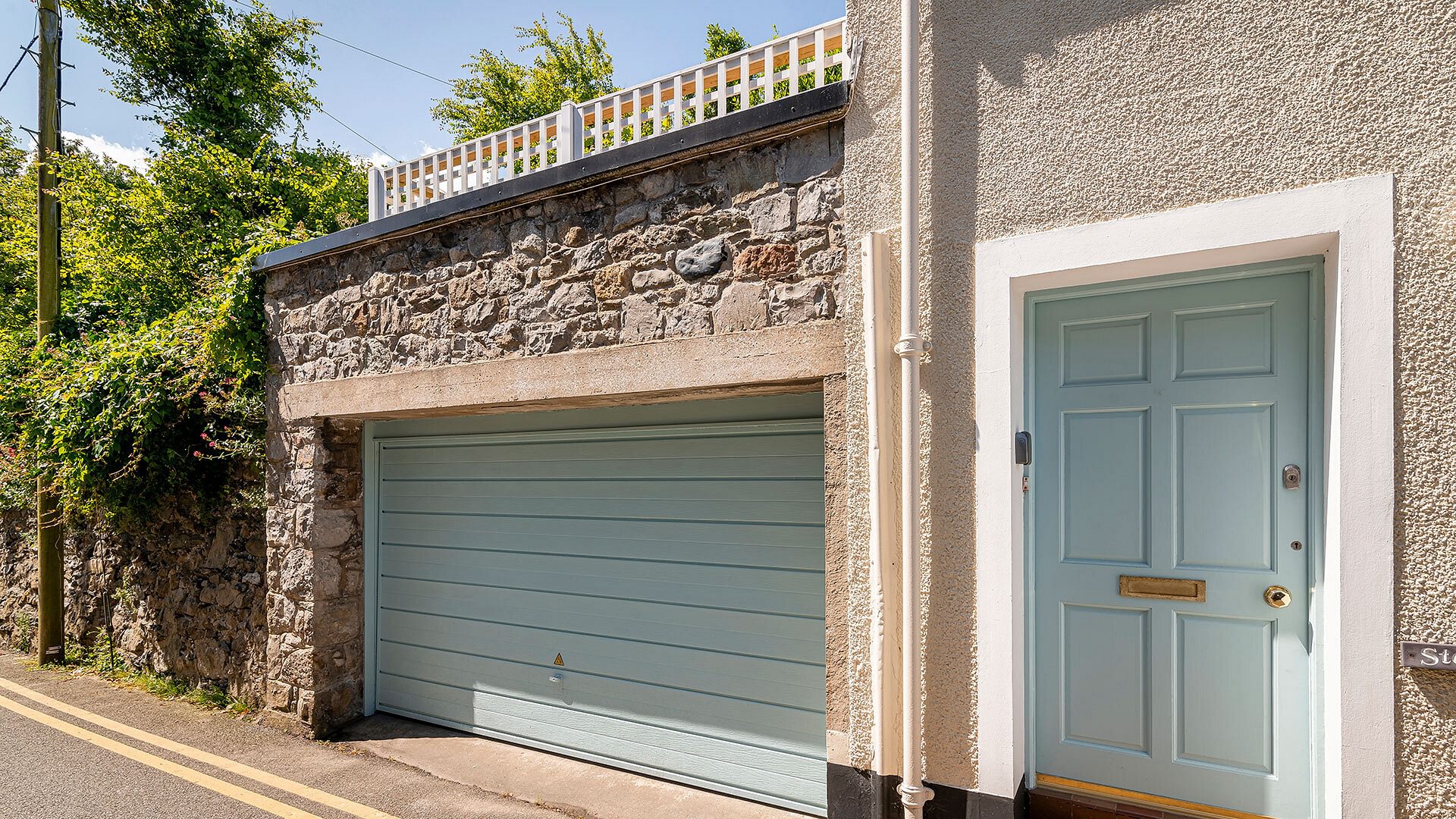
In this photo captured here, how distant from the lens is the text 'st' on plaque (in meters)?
2.22

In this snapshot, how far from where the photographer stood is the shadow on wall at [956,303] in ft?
9.50

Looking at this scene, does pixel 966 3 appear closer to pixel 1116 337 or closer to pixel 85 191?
pixel 1116 337

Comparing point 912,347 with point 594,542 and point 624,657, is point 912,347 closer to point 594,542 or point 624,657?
point 594,542

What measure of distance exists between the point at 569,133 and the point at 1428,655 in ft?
14.3

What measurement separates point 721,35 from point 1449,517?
1777cm

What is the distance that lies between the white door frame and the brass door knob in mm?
102

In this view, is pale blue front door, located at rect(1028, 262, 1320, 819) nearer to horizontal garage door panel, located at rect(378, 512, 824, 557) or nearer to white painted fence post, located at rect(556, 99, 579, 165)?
horizontal garage door panel, located at rect(378, 512, 824, 557)

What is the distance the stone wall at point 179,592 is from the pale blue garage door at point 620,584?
1.04 m

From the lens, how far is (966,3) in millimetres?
3039

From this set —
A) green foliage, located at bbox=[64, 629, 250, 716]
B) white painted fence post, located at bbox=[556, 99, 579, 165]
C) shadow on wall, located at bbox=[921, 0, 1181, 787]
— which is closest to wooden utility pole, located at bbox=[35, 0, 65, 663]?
green foliage, located at bbox=[64, 629, 250, 716]

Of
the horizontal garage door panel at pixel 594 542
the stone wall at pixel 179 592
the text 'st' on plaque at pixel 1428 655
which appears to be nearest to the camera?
the text 'st' on plaque at pixel 1428 655

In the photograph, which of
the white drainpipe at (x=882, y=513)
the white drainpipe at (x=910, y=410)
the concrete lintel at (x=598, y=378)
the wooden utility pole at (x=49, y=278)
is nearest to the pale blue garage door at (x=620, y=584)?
the concrete lintel at (x=598, y=378)

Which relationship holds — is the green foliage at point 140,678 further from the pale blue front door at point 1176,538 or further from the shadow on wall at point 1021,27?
the shadow on wall at point 1021,27

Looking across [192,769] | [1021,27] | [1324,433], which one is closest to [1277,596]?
[1324,433]
